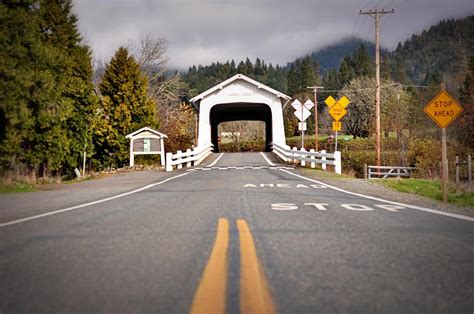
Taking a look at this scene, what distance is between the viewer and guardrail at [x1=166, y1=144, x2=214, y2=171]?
82.2 ft

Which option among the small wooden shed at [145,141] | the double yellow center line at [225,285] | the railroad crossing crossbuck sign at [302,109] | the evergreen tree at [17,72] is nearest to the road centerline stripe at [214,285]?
the double yellow center line at [225,285]

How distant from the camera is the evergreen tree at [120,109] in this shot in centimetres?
3312

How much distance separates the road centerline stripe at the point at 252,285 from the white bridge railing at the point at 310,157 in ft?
57.9

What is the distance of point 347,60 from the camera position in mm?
127812

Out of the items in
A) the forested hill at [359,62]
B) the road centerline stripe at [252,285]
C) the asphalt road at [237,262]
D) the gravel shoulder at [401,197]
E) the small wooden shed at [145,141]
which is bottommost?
the gravel shoulder at [401,197]

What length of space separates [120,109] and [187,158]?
7.79m

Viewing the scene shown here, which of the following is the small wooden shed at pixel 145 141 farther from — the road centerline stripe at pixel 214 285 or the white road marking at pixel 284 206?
the road centerline stripe at pixel 214 285

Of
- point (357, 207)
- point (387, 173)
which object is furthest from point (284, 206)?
point (387, 173)

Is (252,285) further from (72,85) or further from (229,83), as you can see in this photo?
(229,83)

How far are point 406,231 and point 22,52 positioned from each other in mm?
18048

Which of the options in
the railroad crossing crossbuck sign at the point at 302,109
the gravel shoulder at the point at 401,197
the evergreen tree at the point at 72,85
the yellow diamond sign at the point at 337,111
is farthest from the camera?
the railroad crossing crossbuck sign at the point at 302,109

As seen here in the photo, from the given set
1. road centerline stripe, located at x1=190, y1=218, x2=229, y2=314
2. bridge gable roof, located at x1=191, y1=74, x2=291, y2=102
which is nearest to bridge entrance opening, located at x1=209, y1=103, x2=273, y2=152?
bridge gable roof, located at x1=191, y1=74, x2=291, y2=102

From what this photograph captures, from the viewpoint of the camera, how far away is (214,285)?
3834 millimetres

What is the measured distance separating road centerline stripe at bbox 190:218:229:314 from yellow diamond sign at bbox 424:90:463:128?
29.1ft
